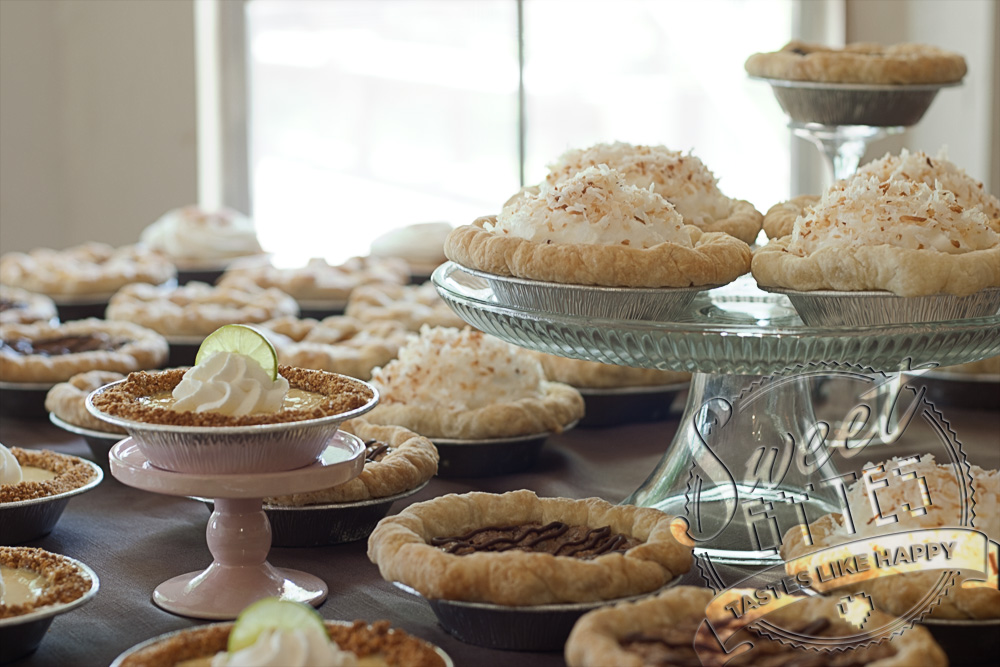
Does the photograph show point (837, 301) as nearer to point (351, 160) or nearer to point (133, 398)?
point (133, 398)

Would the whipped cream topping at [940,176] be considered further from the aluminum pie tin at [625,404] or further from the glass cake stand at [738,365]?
the aluminum pie tin at [625,404]

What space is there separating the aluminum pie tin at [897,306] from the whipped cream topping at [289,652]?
0.92 meters

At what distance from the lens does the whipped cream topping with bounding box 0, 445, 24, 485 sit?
77.2 inches

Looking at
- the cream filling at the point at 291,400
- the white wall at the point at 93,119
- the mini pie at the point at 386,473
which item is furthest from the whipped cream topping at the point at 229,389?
the white wall at the point at 93,119

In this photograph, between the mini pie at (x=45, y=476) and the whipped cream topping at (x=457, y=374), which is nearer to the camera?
the mini pie at (x=45, y=476)

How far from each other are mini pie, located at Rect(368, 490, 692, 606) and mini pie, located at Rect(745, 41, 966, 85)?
1533 mm

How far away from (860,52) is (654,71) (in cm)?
429

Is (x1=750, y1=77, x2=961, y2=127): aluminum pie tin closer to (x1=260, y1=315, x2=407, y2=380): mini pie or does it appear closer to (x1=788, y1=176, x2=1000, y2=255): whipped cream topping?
(x1=788, y1=176, x2=1000, y2=255): whipped cream topping

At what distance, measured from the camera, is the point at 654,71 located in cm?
734

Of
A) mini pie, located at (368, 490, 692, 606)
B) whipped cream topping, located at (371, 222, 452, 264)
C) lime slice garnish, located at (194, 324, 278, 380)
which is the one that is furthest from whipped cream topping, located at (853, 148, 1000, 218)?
whipped cream topping, located at (371, 222, 452, 264)

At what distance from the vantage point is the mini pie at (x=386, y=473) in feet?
6.22

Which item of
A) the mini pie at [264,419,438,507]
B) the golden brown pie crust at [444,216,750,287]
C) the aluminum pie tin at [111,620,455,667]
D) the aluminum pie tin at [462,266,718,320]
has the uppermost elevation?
the golden brown pie crust at [444,216,750,287]

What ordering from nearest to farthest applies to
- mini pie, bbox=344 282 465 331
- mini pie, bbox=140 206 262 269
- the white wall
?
mini pie, bbox=344 282 465 331
mini pie, bbox=140 206 262 269
the white wall

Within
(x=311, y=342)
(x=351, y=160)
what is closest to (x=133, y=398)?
(x=311, y=342)
